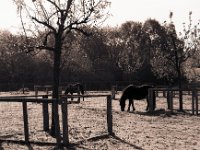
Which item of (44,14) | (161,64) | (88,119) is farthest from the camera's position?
(161,64)

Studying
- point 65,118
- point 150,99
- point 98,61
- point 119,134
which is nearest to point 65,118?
point 65,118

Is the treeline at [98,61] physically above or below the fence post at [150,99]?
above

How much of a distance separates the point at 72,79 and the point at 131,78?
865 centimetres

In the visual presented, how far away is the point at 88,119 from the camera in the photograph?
685 inches

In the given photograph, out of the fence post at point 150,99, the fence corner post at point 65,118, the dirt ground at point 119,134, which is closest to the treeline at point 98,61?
the fence post at point 150,99

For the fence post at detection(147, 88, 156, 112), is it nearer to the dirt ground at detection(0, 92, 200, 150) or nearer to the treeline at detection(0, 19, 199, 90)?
the dirt ground at detection(0, 92, 200, 150)

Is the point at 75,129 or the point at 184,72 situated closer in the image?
the point at 75,129

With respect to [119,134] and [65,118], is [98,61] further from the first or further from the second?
[65,118]

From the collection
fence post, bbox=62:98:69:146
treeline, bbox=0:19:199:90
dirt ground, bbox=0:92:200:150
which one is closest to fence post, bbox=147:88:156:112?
dirt ground, bbox=0:92:200:150

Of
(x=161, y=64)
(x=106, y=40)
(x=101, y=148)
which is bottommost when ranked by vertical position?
(x=101, y=148)

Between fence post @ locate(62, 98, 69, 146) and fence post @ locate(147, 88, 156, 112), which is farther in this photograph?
fence post @ locate(147, 88, 156, 112)

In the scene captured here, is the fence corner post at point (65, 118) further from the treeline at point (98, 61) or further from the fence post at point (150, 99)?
the treeline at point (98, 61)

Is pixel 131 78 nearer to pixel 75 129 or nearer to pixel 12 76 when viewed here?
pixel 12 76

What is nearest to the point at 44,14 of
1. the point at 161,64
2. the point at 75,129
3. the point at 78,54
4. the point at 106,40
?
the point at 75,129
